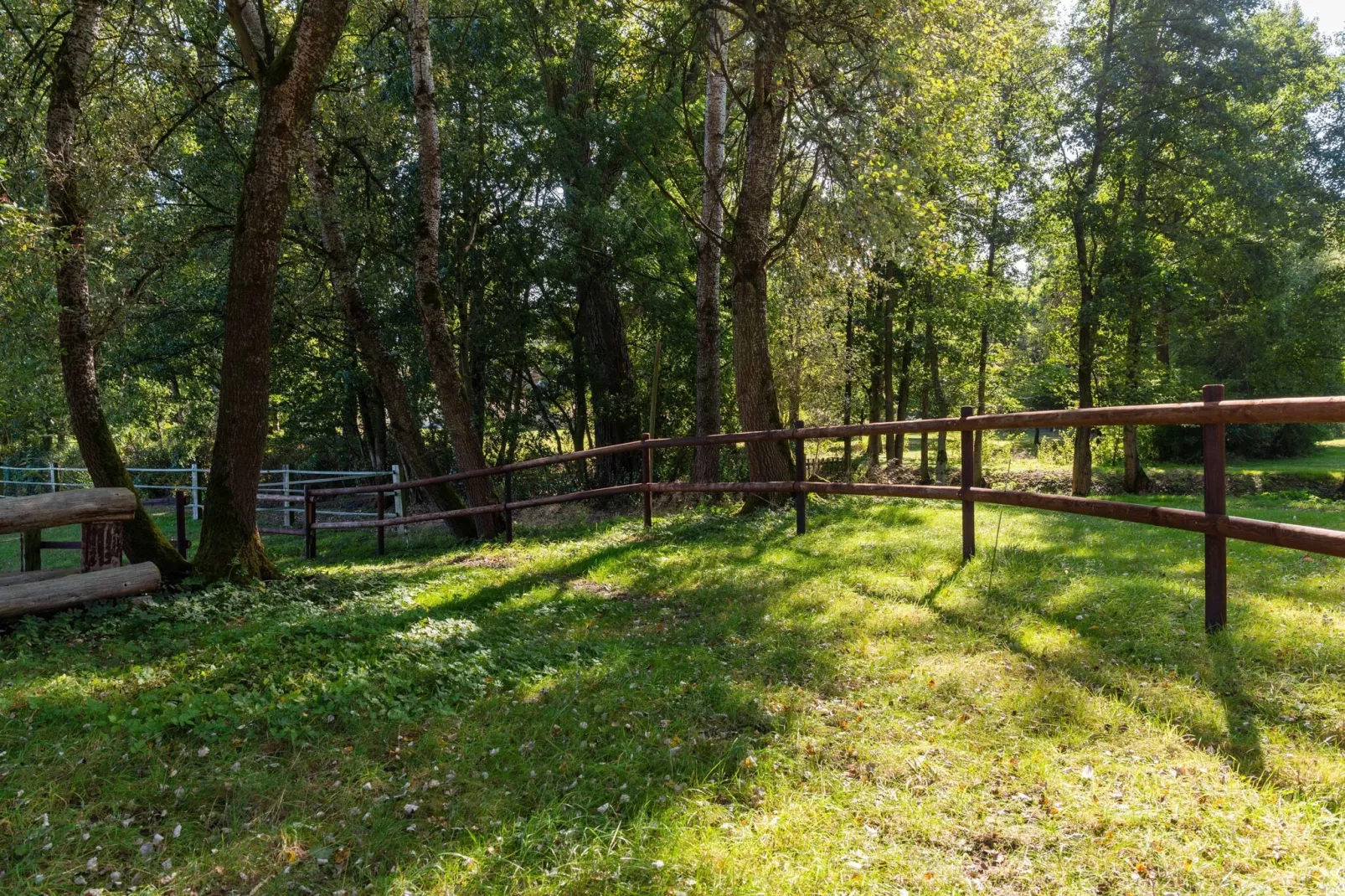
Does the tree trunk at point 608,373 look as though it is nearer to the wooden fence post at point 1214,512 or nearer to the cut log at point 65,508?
the cut log at point 65,508

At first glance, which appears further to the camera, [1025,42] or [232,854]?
[1025,42]

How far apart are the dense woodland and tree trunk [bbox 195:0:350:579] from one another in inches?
1.1

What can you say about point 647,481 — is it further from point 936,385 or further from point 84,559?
point 936,385

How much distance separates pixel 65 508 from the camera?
516 centimetres

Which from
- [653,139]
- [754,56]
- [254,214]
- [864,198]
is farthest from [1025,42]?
[254,214]

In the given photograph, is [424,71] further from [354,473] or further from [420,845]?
[420,845]

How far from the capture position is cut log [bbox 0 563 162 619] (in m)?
4.80

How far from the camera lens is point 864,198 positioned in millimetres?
7816

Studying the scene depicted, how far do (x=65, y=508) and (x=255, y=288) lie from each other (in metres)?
2.23

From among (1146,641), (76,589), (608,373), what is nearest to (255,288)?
(76,589)

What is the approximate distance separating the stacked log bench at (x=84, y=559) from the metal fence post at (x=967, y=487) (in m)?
6.14

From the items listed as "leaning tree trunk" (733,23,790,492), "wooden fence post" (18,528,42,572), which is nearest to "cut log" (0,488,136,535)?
"wooden fence post" (18,528,42,572)

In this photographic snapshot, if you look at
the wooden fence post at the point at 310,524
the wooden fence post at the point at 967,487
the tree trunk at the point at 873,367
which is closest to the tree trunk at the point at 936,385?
the tree trunk at the point at 873,367

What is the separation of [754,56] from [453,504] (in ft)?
26.7
